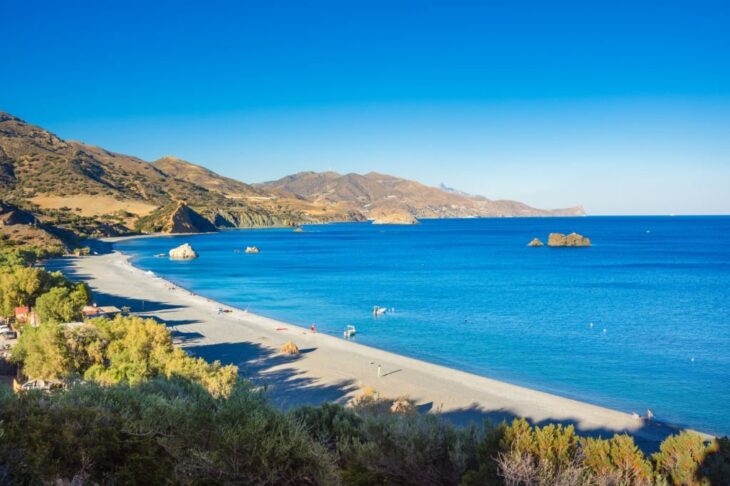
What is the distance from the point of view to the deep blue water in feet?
84.3

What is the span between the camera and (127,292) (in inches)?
1927

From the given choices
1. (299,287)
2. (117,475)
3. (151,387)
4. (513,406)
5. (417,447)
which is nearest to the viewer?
(117,475)

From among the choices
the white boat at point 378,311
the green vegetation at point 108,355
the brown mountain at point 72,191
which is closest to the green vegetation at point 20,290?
the green vegetation at point 108,355

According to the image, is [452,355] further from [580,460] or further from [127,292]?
[127,292]

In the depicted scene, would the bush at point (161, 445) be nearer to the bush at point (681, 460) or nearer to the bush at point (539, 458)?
the bush at point (539, 458)

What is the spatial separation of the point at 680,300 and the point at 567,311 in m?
13.4

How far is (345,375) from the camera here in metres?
25.1

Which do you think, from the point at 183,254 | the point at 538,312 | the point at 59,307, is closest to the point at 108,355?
the point at 59,307

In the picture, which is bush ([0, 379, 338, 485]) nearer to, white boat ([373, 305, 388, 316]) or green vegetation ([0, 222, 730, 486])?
green vegetation ([0, 222, 730, 486])

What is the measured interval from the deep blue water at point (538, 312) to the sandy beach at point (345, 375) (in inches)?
92.1

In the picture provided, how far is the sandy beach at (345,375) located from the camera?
20.0 meters

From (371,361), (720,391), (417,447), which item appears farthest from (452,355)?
(417,447)

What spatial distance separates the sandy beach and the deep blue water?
7.67 feet

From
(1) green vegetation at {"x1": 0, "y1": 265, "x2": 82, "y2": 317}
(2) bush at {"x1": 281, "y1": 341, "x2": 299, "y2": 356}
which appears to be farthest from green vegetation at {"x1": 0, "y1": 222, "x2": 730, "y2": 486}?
(1) green vegetation at {"x1": 0, "y1": 265, "x2": 82, "y2": 317}
